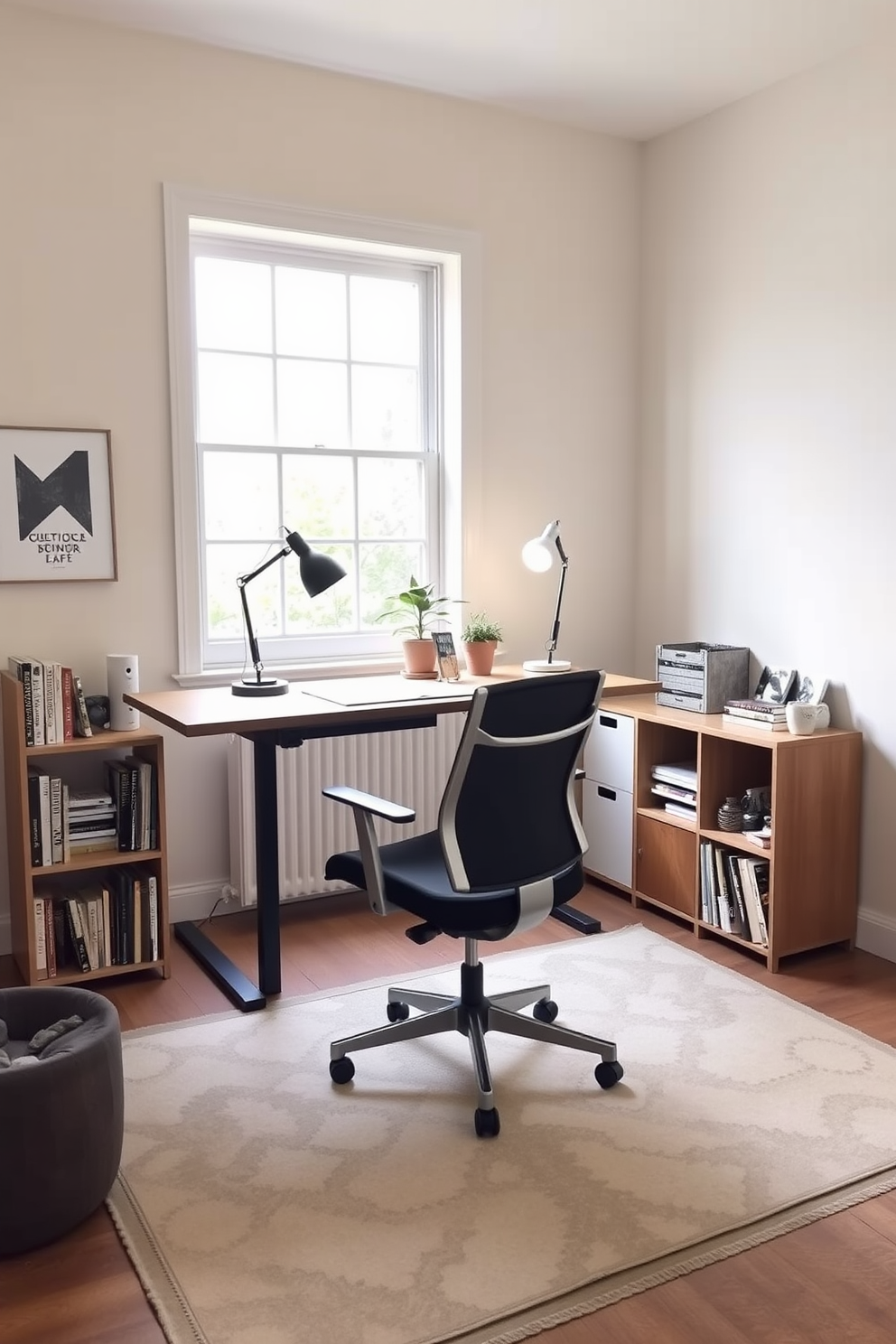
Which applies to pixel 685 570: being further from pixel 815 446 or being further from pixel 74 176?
pixel 74 176

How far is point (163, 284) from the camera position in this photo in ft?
11.8

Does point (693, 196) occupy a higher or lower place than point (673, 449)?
higher

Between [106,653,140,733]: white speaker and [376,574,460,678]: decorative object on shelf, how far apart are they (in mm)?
876

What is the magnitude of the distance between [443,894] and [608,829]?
180 cm

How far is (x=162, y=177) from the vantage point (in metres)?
3.55

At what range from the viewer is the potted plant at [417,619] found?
12.3 ft

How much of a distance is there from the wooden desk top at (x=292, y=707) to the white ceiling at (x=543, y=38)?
6.53ft

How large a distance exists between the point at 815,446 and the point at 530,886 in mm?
2018

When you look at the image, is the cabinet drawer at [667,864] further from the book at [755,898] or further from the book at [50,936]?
the book at [50,936]

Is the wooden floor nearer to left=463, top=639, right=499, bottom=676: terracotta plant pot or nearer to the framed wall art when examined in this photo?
the framed wall art

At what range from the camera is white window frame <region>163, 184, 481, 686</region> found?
11.9ft

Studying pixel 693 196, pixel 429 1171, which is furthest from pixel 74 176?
pixel 429 1171

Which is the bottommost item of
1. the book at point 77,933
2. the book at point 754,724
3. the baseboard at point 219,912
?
the baseboard at point 219,912

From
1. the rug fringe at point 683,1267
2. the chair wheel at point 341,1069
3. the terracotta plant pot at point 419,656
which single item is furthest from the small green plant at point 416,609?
the rug fringe at point 683,1267
